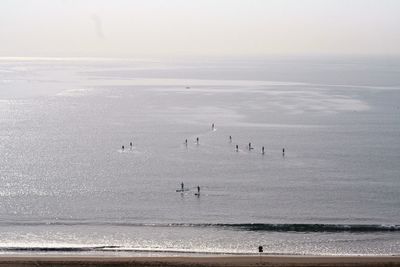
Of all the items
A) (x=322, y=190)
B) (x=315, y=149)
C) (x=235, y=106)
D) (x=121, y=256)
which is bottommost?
(x=121, y=256)

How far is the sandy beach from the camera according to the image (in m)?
33.3

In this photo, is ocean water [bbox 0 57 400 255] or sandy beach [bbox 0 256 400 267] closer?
sandy beach [bbox 0 256 400 267]

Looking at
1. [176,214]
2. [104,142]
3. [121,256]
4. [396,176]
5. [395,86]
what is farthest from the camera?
[395,86]

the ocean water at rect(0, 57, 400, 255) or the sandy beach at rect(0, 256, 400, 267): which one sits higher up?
the ocean water at rect(0, 57, 400, 255)

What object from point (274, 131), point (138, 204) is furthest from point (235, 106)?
point (138, 204)

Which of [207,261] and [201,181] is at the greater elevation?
[201,181]

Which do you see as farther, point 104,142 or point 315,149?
point 104,142

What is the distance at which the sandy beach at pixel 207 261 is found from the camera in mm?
33281

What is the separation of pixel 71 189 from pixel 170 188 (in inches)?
312

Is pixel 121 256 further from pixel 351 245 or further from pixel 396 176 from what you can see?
pixel 396 176

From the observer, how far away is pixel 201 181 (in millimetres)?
54781

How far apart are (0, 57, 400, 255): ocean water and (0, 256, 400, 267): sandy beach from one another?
185cm

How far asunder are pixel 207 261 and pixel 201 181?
20709mm

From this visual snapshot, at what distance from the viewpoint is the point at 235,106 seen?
11331cm
